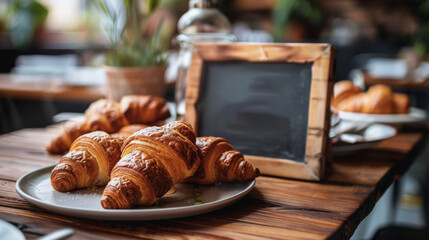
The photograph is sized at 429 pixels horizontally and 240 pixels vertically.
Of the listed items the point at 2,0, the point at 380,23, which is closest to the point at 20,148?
the point at 380,23

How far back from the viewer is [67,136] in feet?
3.12

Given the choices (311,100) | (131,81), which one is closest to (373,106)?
(311,100)

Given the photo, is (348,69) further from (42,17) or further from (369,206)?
(369,206)

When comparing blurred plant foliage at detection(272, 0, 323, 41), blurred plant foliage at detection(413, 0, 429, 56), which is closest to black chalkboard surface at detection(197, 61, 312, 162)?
blurred plant foliage at detection(413, 0, 429, 56)

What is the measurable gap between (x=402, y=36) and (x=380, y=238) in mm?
4807

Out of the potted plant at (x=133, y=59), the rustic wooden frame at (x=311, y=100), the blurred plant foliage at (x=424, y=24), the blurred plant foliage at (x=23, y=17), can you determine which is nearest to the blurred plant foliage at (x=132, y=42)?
the potted plant at (x=133, y=59)

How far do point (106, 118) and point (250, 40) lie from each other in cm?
497

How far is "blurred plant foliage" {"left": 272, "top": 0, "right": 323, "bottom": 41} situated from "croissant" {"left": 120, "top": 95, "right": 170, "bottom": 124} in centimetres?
485

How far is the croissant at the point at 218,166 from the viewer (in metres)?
0.69

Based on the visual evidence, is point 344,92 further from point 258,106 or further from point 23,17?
point 23,17

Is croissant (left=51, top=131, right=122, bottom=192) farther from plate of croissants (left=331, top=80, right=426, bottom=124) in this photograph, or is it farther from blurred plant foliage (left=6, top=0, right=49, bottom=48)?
blurred plant foliage (left=6, top=0, right=49, bottom=48)

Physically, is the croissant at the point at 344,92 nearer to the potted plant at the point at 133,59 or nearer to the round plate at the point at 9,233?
the potted plant at the point at 133,59

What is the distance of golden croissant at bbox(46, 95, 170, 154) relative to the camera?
3.07ft

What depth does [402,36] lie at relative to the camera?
5473 mm
